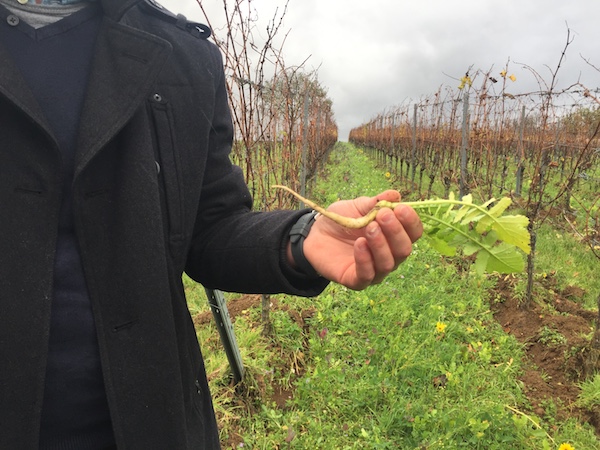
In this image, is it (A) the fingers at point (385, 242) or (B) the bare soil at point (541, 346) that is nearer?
(A) the fingers at point (385, 242)

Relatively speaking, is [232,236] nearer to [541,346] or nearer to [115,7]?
[115,7]

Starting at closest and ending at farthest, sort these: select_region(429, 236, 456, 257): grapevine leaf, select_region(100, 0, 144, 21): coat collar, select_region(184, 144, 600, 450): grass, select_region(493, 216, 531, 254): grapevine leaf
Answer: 1. select_region(100, 0, 144, 21): coat collar
2. select_region(493, 216, 531, 254): grapevine leaf
3. select_region(429, 236, 456, 257): grapevine leaf
4. select_region(184, 144, 600, 450): grass

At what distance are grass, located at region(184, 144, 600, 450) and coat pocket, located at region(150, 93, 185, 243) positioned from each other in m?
1.79

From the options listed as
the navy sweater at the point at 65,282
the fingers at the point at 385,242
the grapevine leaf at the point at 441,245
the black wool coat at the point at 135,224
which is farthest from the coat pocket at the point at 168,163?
the grapevine leaf at the point at 441,245

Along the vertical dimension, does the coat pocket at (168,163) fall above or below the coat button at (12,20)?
below

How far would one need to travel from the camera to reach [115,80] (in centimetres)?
85

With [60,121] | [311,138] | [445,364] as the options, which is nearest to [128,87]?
[60,121]

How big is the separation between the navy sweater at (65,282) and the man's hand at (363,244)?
1.61ft

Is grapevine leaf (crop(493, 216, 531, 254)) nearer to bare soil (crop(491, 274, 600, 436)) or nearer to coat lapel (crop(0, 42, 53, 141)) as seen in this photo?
coat lapel (crop(0, 42, 53, 141))

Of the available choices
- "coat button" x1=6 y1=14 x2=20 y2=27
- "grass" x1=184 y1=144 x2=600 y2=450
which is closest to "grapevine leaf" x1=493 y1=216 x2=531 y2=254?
"coat button" x1=6 y1=14 x2=20 y2=27

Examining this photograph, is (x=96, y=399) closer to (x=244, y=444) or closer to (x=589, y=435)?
(x=244, y=444)

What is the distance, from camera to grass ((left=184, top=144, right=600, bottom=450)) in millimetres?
2555

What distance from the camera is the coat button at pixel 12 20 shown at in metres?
0.79

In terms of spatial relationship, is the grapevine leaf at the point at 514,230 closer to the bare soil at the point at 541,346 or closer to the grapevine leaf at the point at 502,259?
the grapevine leaf at the point at 502,259
